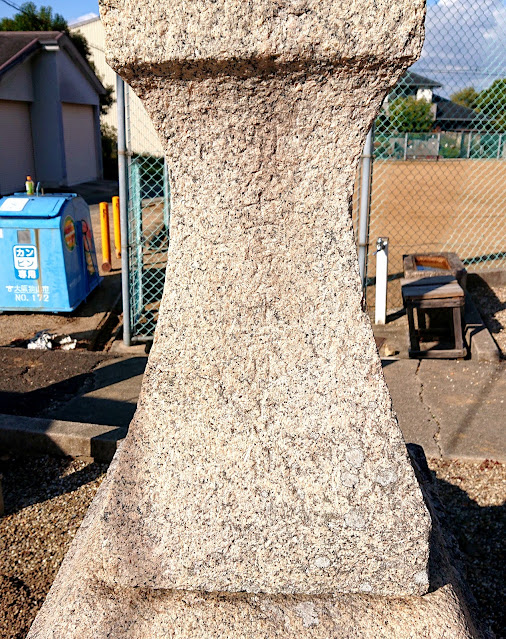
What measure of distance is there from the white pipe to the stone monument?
428cm

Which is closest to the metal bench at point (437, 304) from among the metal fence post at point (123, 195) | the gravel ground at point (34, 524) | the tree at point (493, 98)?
the metal fence post at point (123, 195)

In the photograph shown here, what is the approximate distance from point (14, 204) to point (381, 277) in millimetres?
3796

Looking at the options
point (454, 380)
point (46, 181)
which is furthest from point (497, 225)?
point (46, 181)

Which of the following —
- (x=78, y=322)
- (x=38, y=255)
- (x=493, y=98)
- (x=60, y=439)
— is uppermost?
(x=493, y=98)

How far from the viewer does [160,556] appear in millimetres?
1731

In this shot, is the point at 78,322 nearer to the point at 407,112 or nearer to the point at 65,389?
the point at 65,389

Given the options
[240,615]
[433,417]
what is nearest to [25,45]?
[433,417]

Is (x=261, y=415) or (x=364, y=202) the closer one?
(x=261, y=415)

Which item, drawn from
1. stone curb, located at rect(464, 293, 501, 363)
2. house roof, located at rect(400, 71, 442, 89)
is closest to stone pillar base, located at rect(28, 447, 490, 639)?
stone curb, located at rect(464, 293, 501, 363)

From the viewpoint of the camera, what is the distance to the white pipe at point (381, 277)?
5.79 m

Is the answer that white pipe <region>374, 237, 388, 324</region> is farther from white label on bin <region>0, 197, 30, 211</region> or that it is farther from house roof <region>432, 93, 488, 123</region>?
white label on bin <region>0, 197, 30, 211</region>

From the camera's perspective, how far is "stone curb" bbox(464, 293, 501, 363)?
505 cm

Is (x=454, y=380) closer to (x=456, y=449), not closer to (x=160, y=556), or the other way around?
(x=456, y=449)

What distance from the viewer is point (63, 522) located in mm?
3059
